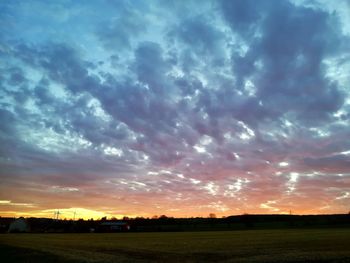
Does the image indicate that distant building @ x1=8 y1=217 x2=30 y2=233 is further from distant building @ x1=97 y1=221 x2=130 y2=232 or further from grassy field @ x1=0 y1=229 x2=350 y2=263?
grassy field @ x1=0 y1=229 x2=350 y2=263

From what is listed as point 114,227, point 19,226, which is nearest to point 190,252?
point 114,227

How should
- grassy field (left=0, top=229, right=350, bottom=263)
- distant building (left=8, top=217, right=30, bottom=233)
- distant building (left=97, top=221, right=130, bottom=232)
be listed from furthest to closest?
distant building (left=8, top=217, right=30, bottom=233) → distant building (left=97, top=221, right=130, bottom=232) → grassy field (left=0, top=229, right=350, bottom=263)

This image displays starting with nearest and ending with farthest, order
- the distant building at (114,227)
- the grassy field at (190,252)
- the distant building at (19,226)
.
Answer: the grassy field at (190,252) → the distant building at (114,227) → the distant building at (19,226)

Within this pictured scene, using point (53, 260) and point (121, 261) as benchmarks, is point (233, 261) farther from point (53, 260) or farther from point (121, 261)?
point (53, 260)

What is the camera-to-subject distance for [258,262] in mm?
27562

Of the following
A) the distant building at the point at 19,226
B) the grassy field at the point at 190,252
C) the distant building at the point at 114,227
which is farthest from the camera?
the distant building at the point at 19,226

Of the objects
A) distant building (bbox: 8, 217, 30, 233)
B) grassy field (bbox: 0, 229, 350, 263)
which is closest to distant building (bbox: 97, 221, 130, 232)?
distant building (bbox: 8, 217, 30, 233)

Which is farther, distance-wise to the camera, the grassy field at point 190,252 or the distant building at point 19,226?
the distant building at point 19,226

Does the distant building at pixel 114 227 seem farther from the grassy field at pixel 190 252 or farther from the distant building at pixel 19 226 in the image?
the grassy field at pixel 190 252

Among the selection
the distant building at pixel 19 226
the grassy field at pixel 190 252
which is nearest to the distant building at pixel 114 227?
the distant building at pixel 19 226

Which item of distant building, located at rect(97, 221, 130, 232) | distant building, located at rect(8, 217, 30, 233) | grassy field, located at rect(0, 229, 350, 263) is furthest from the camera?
distant building, located at rect(8, 217, 30, 233)

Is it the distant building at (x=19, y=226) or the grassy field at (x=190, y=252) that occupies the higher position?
the distant building at (x=19, y=226)

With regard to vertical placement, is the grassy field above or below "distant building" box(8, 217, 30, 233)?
below

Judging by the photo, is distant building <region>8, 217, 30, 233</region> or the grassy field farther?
distant building <region>8, 217, 30, 233</region>
